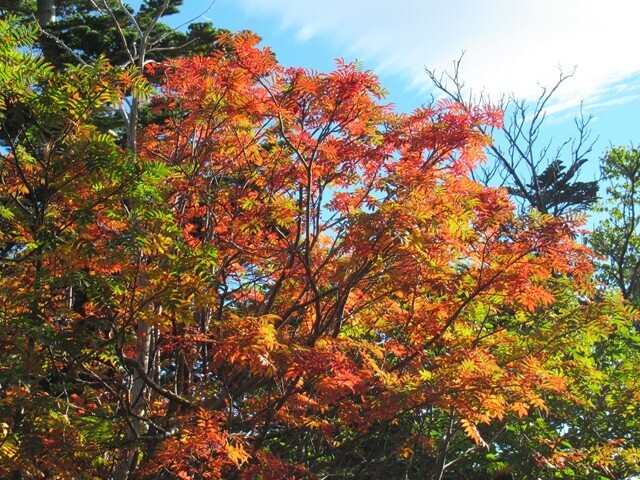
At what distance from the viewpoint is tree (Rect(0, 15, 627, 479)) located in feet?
16.8

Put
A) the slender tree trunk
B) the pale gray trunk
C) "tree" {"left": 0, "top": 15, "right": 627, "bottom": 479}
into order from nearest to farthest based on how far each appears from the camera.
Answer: "tree" {"left": 0, "top": 15, "right": 627, "bottom": 479} → the slender tree trunk → the pale gray trunk

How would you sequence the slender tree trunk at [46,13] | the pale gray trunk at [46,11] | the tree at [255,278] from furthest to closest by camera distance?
the pale gray trunk at [46,11], the slender tree trunk at [46,13], the tree at [255,278]

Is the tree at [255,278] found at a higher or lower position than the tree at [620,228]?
lower

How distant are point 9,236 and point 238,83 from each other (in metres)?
3.15

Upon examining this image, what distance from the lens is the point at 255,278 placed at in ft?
26.5

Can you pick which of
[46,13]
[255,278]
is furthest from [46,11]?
[255,278]

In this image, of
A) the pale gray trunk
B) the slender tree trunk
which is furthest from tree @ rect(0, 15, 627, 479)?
the pale gray trunk

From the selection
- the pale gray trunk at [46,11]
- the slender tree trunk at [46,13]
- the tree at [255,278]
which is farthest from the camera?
the pale gray trunk at [46,11]

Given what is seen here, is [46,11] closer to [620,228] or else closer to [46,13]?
[46,13]

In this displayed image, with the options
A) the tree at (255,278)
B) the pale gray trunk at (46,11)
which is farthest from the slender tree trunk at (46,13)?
the tree at (255,278)

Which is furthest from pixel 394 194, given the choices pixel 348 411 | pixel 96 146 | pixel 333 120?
pixel 96 146

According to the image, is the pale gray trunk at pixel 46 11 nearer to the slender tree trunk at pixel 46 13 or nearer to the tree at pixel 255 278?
the slender tree trunk at pixel 46 13

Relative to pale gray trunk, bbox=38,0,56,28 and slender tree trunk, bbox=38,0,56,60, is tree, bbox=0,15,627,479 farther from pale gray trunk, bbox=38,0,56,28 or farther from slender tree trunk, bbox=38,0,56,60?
pale gray trunk, bbox=38,0,56,28

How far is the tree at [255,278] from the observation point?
16.8 ft
